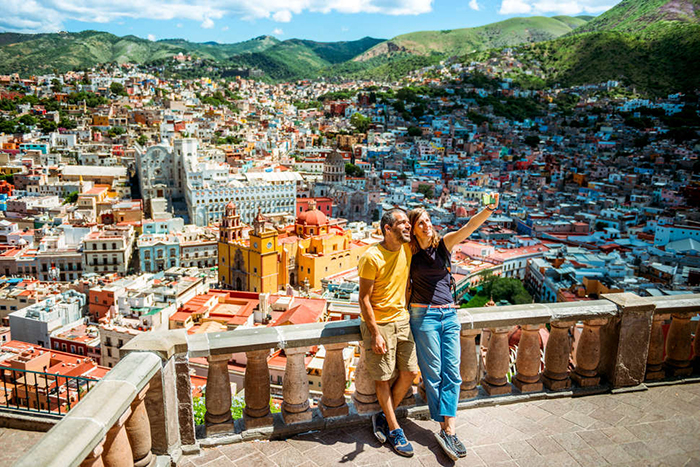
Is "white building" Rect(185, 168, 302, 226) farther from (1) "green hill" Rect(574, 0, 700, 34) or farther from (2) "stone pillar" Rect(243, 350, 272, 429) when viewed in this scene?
(1) "green hill" Rect(574, 0, 700, 34)

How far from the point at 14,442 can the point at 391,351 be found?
2461 millimetres

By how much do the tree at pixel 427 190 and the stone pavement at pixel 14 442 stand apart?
4455 cm

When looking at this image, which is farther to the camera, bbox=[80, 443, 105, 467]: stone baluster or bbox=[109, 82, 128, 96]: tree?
bbox=[109, 82, 128, 96]: tree

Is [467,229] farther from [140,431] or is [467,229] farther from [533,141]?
[533,141]

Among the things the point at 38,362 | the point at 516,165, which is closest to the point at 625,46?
the point at 516,165

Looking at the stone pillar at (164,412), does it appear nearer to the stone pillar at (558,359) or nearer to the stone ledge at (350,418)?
the stone ledge at (350,418)

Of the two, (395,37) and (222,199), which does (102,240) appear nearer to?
(222,199)

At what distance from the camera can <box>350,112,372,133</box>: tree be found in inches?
2822

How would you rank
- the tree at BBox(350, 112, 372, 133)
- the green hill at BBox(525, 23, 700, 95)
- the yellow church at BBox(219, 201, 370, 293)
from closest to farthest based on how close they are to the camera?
the yellow church at BBox(219, 201, 370, 293), the tree at BBox(350, 112, 372, 133), the green hill at BBox(525, 23, 700, 95)

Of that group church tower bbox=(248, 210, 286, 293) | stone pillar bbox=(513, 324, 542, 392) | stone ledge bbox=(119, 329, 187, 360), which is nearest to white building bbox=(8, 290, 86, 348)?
church tower bbox=(248, 210, 286, 293)

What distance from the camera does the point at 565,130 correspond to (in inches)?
3078

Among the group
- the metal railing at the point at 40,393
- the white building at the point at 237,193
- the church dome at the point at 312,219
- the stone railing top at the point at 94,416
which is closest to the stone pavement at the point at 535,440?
the stone railing top at the point at 94,416

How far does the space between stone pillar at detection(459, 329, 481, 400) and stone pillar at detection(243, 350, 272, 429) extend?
144 centimetres

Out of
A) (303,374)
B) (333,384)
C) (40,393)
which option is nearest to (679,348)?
(333,384)
